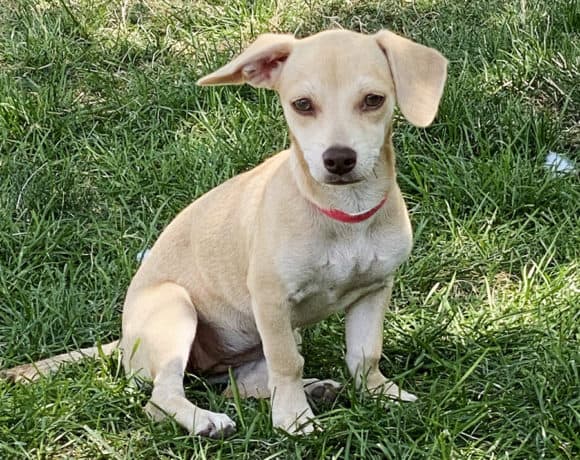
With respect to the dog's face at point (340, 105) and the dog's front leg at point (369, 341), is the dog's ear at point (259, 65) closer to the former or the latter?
the dog's face at point (340, 105)

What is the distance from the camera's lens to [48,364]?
14.0 feet

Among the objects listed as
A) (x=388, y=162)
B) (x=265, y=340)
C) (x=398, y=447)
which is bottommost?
(x=398, y=447)

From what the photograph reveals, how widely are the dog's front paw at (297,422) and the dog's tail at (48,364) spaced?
86 cm

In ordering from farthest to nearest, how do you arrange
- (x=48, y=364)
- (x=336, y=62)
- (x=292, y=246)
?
(x=48, y=364) < (x=292, y=246) < (x=336, y=62)

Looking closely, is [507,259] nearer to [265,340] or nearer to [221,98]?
[265,340]

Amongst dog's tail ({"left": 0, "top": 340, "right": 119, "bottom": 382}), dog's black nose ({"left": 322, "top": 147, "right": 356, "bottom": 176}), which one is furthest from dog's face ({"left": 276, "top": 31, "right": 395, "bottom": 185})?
dog's tail ({"left": 0, "top": 340, "right": 119, "bottom": 382})

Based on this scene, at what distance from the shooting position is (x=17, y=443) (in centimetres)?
382

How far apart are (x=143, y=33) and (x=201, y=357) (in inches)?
128

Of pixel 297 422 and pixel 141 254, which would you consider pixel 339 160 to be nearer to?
pixel 297 422

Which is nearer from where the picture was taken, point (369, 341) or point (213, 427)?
point (213, 427)

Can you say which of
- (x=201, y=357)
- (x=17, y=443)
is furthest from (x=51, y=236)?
(x=17, y=443)

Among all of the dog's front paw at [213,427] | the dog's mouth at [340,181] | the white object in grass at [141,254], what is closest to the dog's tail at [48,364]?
the dog's front paw at [213,427]

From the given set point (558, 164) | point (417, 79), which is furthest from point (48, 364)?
point (558, 164)

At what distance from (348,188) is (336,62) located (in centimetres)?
48
